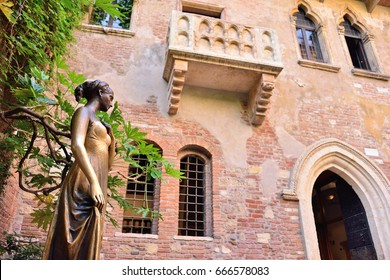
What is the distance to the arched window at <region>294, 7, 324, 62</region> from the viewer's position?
28.6ft

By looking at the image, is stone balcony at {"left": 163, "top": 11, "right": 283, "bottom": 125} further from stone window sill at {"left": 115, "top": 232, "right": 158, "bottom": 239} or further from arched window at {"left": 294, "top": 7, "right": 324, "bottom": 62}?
stone window sill at {"left": 115, "top": 232, "right": 158, "bottom": 239}

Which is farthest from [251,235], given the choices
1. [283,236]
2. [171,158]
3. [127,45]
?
[127,45]

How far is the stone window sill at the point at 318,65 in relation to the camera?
8.02m

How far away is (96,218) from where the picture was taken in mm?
2078

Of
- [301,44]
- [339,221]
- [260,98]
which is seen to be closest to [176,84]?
[260,98]

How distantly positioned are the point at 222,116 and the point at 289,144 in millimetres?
1637

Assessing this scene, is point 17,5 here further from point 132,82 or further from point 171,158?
point 171,158

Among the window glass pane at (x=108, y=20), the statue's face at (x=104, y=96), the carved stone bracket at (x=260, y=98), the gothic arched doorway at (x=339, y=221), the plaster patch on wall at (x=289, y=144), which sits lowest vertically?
the statue's face at (x=104, y=96)

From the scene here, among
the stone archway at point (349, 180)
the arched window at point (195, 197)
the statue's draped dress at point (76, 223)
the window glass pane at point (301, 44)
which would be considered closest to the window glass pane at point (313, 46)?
the window glass pane at point (301, 44)

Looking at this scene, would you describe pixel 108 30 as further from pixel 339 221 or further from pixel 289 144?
pixel 339 221

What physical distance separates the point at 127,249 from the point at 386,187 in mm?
5752

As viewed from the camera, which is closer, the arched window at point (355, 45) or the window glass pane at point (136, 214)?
the window glass pane at point (136, 214)

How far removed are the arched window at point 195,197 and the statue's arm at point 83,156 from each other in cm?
359

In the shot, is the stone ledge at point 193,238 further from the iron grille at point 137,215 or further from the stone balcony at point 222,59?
the stone balcony at point 222,59
